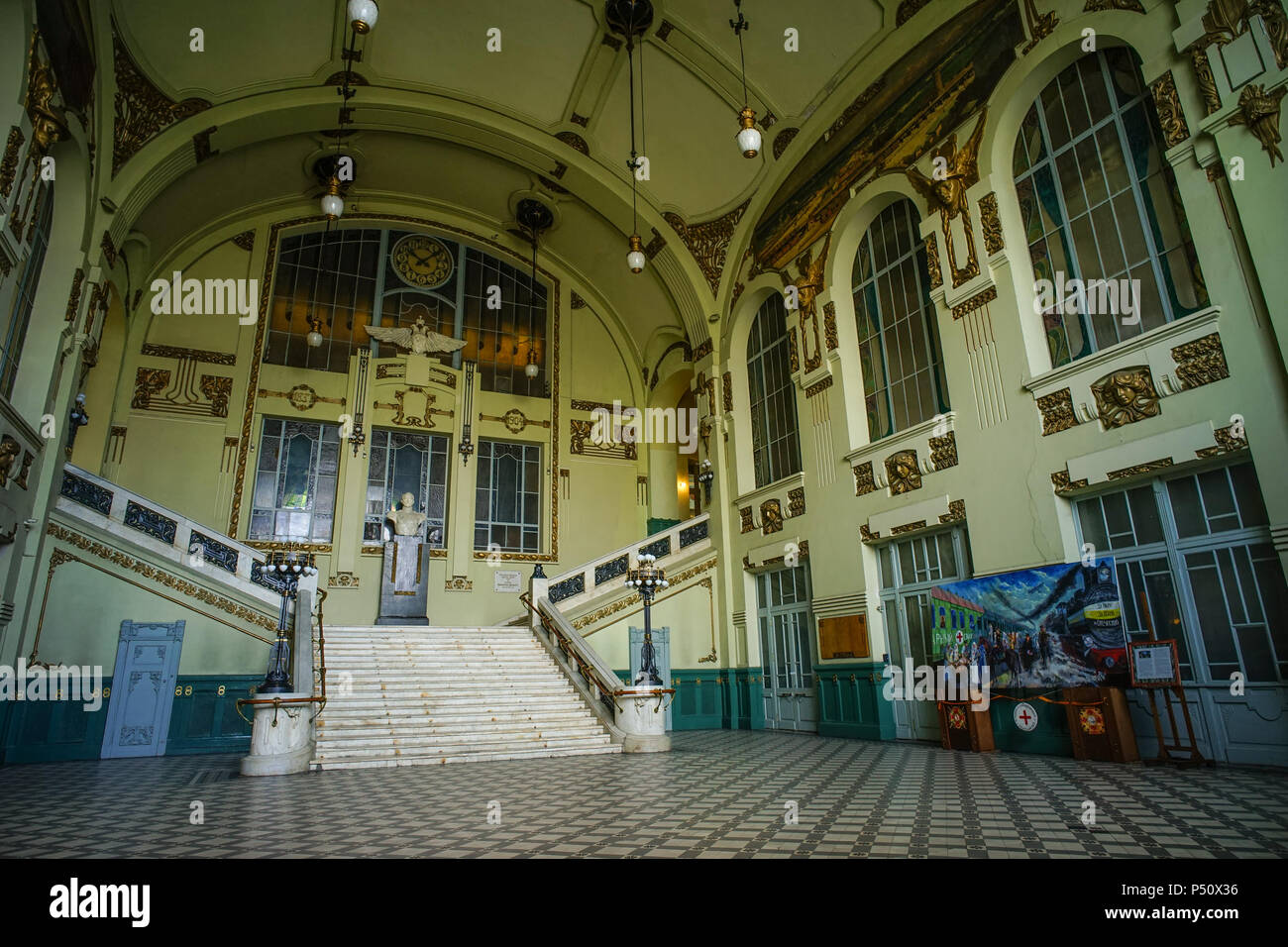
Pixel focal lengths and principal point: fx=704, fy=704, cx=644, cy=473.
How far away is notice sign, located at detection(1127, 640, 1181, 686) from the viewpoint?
20.7 feet

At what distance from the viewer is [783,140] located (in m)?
13.0

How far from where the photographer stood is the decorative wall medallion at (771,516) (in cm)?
1252

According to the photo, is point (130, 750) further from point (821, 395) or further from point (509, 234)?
point (509, 234)

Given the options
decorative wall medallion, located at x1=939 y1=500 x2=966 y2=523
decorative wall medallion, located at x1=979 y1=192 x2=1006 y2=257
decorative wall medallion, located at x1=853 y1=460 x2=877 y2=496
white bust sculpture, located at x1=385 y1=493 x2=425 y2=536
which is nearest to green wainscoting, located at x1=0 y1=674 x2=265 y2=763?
white bust sculpture, located at x1=385 y1=493 x2=425 y2=536

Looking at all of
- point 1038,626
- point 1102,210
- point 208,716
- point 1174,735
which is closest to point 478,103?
point 1102,210

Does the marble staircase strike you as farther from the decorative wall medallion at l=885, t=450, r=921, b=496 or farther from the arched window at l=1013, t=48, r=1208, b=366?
the arched window at l=1013, t=48, r=1208, b=366

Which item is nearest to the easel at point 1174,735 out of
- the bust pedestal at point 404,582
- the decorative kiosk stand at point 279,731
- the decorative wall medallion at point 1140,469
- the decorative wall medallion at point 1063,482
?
the decorative wall medallion at point 1140,469

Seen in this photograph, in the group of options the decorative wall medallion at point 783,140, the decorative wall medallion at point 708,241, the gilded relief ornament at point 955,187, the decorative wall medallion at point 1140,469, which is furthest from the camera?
the decorative wall medallion at point 708,241

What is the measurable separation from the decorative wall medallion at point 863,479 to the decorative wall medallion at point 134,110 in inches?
486

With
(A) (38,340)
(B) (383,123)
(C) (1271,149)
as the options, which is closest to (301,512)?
(A) (38,340)

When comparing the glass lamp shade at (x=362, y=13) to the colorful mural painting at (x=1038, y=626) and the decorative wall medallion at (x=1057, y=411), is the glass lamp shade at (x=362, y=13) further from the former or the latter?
the colorful mural painting at (x=1038, y=626)

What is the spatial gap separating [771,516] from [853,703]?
3550mm

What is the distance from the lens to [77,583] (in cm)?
974

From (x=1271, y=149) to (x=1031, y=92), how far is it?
322 centimetres
